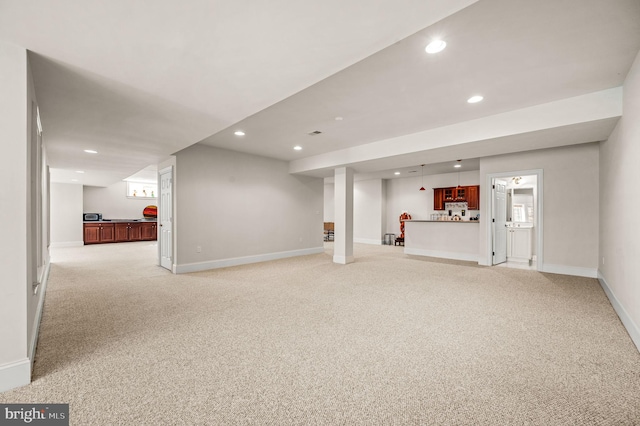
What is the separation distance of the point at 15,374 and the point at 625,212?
5632 millimetres

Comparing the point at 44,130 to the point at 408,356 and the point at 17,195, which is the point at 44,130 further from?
the point at 408,356

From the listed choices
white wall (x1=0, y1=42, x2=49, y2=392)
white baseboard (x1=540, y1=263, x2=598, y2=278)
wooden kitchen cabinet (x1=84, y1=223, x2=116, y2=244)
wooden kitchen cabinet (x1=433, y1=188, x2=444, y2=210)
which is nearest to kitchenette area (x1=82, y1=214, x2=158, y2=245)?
wooden kitchen cabinet (x1=84, y1=223, x2=116, y2=244)

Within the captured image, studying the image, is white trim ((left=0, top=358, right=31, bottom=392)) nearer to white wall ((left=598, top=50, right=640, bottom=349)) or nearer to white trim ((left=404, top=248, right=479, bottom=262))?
white wall ((left=598, top=50, right=640, bottom=349))

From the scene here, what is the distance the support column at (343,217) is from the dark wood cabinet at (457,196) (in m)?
4.43

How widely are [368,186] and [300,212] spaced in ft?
13.8

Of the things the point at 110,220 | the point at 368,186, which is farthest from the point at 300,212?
the point at 110,220

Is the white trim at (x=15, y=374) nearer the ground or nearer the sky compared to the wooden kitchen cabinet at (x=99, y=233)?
nearer the ground

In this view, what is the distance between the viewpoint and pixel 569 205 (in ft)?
17.1

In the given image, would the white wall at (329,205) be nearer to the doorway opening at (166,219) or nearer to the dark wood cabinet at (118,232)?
the dark wood cabinet at (118,232)

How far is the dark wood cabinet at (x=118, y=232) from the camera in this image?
33.8 ft

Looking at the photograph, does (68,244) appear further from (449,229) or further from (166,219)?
(449,229)

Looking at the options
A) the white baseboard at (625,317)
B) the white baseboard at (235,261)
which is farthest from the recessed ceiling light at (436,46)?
the white baseboard at (235,261)

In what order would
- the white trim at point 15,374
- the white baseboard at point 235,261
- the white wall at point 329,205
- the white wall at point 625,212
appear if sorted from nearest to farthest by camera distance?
the white trim at point 15,374
the white wall at point 625,212
the white baseboard at point 235,261
the white wall at point 329,205

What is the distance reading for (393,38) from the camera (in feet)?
6.03
